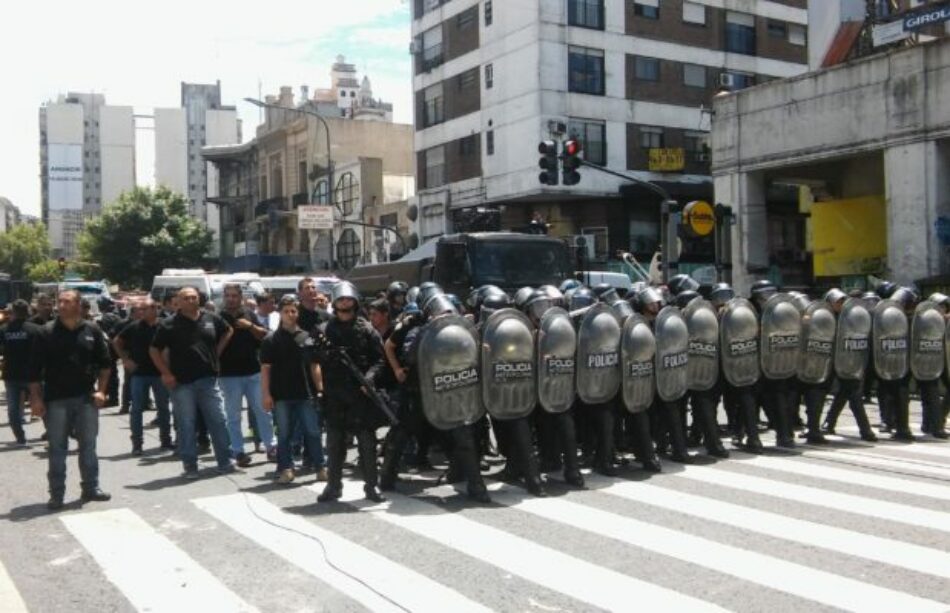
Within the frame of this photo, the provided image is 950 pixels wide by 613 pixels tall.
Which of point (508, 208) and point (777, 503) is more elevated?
point (508, 208)

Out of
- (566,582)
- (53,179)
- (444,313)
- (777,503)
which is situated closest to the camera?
(566,582)

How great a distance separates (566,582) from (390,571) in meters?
1.09

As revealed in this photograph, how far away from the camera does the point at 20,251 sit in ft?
335

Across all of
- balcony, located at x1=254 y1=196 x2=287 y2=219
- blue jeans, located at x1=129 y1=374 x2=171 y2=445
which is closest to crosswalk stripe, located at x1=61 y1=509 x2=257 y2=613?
blue jeans, located at x1=129 y1=374 x2=171 y2=445

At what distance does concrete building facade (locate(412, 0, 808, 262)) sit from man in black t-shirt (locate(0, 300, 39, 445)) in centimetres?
2370

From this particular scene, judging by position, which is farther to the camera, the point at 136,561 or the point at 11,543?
the point at 11,543

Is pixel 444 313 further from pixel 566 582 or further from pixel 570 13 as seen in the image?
pixel 570 13

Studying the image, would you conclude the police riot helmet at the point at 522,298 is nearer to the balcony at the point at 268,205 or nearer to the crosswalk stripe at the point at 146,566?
the crosswalk stripe at the point at 146,566

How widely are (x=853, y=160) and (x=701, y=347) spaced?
15.5m

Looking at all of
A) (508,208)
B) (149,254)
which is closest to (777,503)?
(508,208)

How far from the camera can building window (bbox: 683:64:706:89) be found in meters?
40.3

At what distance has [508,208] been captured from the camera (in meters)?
38.7

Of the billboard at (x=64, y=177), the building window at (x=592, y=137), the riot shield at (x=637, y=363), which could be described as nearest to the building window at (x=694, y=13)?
the building window at (x=592, y=137)

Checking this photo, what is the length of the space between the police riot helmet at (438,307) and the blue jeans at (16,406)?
7.04 metres
